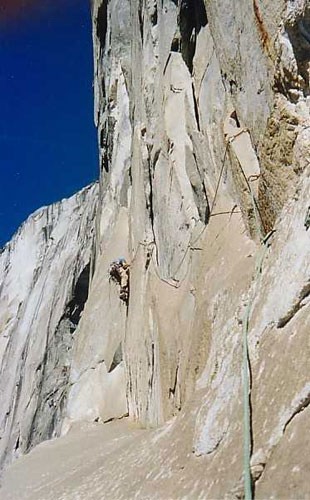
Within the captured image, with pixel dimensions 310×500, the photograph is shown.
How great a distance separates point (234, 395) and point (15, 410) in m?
19.9

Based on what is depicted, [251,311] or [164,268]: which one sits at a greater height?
[164,268]

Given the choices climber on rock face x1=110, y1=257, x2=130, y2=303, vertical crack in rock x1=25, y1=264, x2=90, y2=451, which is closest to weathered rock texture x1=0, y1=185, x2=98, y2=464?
vertical crack in rock x1=25, y1=264, x2=90, y2=451

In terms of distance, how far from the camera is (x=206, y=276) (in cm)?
662

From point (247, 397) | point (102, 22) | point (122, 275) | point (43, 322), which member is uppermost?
point (102, 22)

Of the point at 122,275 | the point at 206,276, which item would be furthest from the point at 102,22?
the point at 206,276

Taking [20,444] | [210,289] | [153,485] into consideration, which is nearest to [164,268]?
[210,289]

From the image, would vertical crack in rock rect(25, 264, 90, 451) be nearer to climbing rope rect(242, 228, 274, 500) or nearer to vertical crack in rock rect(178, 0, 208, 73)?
vertical crack in rock rect(178, 0, 208, 73)

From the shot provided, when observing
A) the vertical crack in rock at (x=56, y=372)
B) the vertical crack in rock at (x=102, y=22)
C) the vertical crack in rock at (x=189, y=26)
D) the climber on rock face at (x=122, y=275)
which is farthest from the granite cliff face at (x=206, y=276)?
the vertical crack in rock at (x=56, y=372)

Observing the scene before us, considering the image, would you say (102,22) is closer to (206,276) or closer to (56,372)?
(56,372)

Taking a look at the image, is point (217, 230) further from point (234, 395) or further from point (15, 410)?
point (15, 410)

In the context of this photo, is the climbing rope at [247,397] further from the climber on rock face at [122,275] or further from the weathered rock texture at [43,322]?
the weathered rock texture at [43,322]

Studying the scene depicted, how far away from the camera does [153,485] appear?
12.3ft

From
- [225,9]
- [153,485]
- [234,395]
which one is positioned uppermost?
[225,9]

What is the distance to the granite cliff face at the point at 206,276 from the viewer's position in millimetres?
3334
